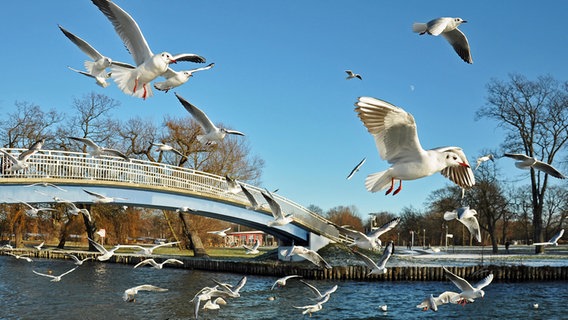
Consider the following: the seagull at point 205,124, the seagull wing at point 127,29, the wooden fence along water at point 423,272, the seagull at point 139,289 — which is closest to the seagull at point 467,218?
the seagull at point 205,124

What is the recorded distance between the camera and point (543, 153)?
151 feet

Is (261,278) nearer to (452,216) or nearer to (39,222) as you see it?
(452,216)

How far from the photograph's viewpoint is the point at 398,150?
755 cm

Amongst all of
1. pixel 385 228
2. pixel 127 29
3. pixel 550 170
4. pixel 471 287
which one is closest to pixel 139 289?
pixel 385 228

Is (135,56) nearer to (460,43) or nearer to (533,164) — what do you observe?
(460,43)

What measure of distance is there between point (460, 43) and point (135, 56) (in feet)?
17.2

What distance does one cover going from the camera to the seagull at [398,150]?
23.2ft

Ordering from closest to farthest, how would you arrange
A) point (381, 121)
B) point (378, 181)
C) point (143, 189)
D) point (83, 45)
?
point (381, 121)
point (378, 181)
point (83, 45)
point (143, 189)

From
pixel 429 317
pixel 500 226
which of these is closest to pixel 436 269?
pixel 429 317

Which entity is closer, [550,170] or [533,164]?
[550,170]

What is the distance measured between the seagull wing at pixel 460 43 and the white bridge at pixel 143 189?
16.3 meters

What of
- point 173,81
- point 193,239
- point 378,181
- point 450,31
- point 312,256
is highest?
point 450,31

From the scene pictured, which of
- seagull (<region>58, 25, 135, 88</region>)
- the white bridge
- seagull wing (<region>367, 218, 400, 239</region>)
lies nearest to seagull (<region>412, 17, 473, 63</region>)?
seagull wing (<region>367, 218, 400, 239</region>)

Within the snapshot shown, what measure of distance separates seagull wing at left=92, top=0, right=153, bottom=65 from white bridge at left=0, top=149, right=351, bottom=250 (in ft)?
49.5
